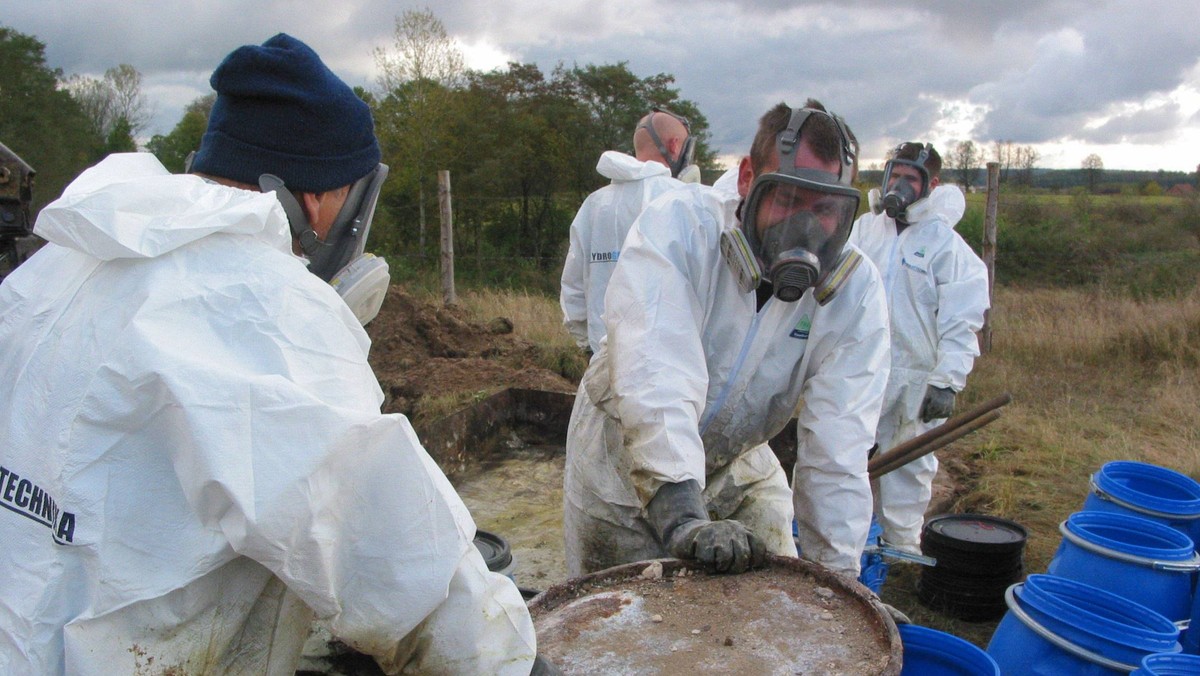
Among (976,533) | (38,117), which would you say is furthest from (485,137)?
(976,533)

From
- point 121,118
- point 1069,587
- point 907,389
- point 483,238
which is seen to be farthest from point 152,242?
point 121,118

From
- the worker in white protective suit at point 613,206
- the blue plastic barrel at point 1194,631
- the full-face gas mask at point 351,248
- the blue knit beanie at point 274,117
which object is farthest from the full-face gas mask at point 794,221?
the worker in white protective suit at point 613,206

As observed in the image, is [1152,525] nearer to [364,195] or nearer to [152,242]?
[364,195]

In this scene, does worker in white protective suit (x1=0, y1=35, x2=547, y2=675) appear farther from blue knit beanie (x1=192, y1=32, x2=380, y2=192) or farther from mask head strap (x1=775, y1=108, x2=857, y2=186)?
mask head strap (x1=775, y1=108, x2=857, y2=186)

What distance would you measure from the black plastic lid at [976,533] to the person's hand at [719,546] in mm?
2782

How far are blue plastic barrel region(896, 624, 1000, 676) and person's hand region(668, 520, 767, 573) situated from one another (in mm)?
468

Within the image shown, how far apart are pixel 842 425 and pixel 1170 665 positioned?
1.03 metres

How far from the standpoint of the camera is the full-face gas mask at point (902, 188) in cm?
512

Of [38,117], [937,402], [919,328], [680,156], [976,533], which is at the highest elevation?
[38,117]

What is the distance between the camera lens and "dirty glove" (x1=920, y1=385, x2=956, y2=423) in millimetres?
5023

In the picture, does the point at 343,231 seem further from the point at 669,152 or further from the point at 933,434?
the point at 669,152

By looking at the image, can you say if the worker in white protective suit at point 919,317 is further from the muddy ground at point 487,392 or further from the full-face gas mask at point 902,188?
the muddy ground at point 487,392

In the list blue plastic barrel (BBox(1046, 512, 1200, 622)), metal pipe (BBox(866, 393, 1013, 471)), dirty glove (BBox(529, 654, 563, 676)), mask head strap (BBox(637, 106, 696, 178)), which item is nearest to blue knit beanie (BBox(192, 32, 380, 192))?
dirty glove (BBox(529, 654, 563, 676))

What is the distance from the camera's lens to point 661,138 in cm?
546
